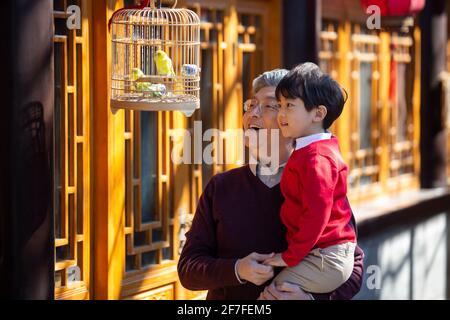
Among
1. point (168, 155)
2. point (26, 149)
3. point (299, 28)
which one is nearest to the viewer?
point (26, 149)

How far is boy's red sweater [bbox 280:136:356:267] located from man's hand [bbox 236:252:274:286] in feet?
0.28

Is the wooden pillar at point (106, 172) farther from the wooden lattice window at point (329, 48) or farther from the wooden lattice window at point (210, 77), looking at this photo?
the wooden lattice window at point (329, 48)

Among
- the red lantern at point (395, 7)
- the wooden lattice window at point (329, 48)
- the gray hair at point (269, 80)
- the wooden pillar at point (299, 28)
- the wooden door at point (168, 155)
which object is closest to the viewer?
the gray hair at point (269, 80)

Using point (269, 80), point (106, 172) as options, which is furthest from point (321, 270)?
point (106, 172)

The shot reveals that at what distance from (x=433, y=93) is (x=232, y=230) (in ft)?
19.9

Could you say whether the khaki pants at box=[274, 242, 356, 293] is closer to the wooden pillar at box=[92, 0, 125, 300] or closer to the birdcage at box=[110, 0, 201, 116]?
the birdcage at box=[110, 0, 201, 116]

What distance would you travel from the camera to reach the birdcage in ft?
14.8

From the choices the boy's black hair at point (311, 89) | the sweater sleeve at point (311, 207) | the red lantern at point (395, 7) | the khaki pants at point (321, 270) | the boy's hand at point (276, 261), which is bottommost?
the khaki pants at point (321, 270)

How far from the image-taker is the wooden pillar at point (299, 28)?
22.1ft

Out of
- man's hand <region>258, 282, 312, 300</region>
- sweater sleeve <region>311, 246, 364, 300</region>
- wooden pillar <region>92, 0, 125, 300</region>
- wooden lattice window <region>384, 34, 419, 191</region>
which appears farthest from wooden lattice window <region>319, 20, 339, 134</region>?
man's hand <region>258, 282, 312, 300</region>

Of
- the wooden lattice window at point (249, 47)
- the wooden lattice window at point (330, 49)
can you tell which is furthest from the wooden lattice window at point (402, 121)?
the wooden lattice window at point (249, 47)

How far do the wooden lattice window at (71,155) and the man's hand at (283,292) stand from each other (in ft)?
5.44

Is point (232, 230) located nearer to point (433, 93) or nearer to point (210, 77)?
point (210, 77)

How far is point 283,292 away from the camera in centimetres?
379
